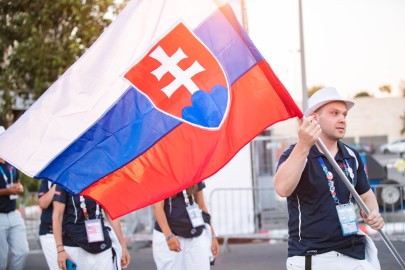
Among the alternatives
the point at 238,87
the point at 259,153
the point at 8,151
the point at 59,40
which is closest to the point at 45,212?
the point at 8,151

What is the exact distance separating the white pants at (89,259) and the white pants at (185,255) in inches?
31.0

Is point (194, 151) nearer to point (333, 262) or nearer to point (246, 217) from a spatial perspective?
point (333, 262)

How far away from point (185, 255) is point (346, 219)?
282 centimetres

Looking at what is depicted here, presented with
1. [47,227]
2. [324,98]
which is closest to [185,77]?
[324,98]

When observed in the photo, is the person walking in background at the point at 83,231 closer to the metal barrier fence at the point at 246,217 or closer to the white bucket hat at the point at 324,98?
the white bucket hat at the point at 324,98

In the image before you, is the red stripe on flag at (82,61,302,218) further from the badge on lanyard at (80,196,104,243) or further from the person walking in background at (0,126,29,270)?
the person walking in background at (0,126,29,270)

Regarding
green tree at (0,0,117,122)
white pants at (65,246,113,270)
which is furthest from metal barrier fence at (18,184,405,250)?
white pants at (65,246,113,270)

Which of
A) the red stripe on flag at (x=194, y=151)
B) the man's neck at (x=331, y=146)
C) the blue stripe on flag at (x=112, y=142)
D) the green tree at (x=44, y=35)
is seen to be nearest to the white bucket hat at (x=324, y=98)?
the man's neck at (x=331, y=146)

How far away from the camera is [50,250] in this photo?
722cm

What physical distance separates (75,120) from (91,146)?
0.63 feet

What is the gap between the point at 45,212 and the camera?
760 cm

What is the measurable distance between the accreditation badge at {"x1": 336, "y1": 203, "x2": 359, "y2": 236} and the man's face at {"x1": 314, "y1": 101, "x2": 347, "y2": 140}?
44 cm

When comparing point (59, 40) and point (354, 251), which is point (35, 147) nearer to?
point (354, 251)

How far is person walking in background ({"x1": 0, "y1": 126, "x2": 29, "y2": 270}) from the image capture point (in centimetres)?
→ 859
